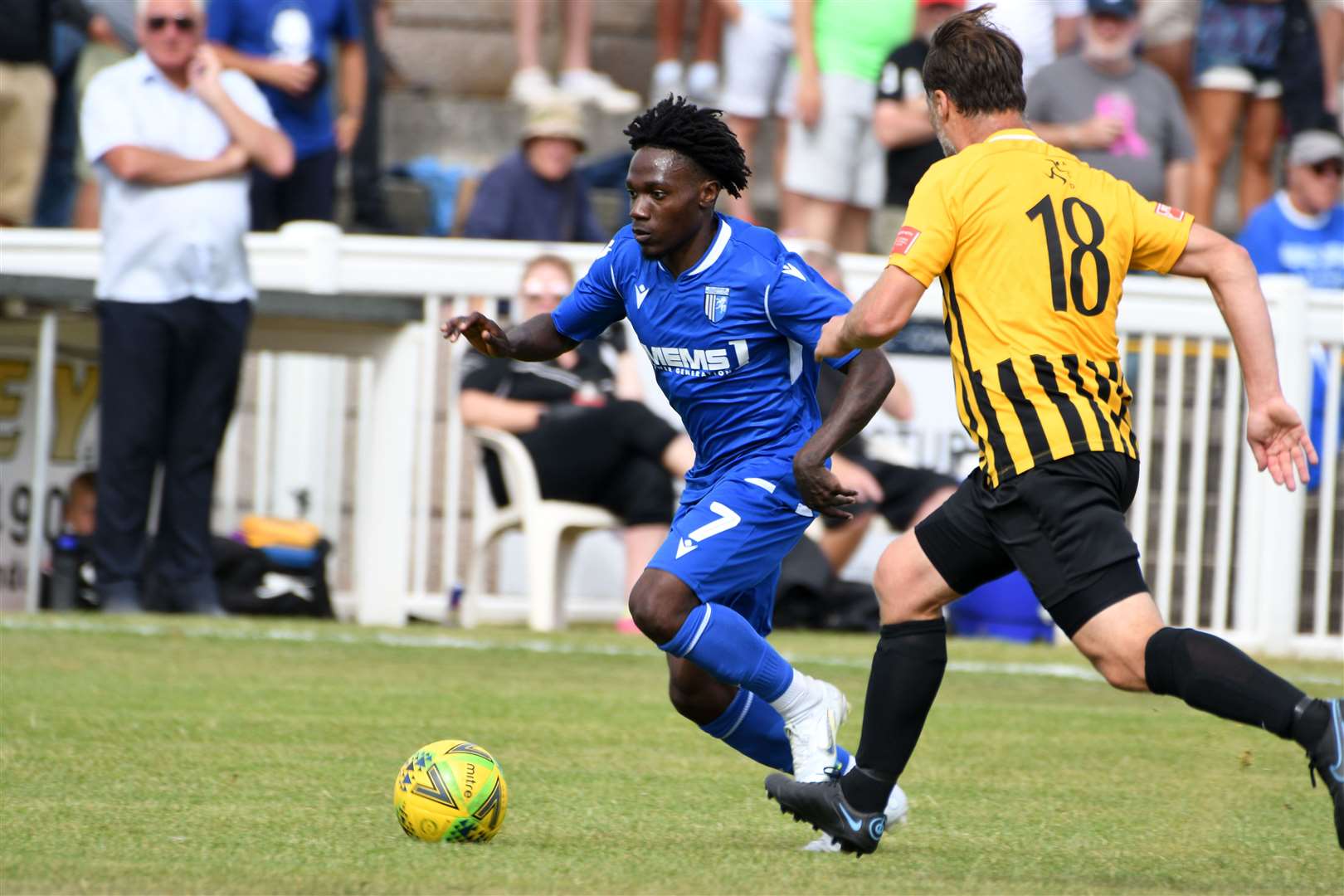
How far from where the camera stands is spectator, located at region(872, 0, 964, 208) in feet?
40.5

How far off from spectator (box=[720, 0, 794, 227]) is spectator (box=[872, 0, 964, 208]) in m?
0.77

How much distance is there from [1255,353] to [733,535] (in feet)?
4.84

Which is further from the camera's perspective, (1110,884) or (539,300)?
(539,300)

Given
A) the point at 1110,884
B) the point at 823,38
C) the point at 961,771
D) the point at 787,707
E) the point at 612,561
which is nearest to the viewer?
the point at 1110,884

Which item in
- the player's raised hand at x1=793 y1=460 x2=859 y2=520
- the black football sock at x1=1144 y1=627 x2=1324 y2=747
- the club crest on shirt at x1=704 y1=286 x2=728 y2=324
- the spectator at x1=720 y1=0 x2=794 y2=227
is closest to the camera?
the black football sock at x1=1144 y1=627 x2=1324 y2=747

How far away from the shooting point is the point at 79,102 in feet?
42.1

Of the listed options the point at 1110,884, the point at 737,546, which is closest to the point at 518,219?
the point at 737,546

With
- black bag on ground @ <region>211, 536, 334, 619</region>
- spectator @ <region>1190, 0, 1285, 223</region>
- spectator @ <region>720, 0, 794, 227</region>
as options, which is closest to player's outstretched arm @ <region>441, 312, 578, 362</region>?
black bag on ground @ <region>211, 536, 334, 619</region>

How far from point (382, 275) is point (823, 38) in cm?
308

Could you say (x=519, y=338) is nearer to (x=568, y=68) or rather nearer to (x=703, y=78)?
(x=703, y=78)

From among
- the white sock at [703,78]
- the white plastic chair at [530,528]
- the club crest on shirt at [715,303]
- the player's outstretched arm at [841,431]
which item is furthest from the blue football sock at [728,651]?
the white sock at [703,78]

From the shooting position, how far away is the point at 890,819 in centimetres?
540

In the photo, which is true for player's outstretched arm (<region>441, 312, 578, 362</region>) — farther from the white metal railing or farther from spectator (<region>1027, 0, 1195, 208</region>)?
spectator (<region>1027, 0, 1195, 208</region>)

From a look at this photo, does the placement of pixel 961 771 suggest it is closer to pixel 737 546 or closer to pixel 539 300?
pixel 737 546
